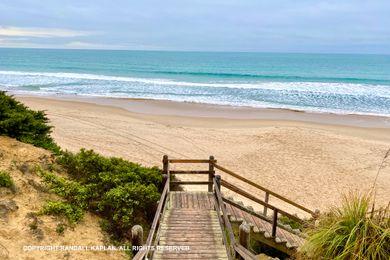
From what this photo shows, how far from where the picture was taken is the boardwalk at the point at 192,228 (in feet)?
24.7

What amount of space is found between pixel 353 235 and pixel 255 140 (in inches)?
732

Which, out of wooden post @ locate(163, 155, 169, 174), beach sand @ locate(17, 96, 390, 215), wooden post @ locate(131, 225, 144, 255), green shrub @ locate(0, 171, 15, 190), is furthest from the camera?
beach sand @ locate(17, 96, 390, 215)

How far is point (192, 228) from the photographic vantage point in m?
8.75

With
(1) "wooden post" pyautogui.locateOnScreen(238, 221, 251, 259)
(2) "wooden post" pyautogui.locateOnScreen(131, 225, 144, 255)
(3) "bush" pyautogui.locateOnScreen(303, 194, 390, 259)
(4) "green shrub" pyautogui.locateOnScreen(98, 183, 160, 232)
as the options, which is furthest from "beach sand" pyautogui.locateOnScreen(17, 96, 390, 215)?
(2) "wooden post" pyautogui.locateOnScreen(131, 225, 144, 255)

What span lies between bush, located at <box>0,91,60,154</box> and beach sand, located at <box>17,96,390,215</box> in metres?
6.32

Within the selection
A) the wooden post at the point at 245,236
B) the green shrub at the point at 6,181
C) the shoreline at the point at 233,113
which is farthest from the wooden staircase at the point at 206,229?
the shoreline at the point at 233,113

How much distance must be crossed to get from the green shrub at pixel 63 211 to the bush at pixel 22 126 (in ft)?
10.9

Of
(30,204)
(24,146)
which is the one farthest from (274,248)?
(24,146)

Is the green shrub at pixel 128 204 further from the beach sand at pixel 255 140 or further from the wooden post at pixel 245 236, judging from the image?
the beach sand at pixel 255 140

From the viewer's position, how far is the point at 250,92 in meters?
46.0

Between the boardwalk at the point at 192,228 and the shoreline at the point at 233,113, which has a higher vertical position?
the shoreline at the point at 233,113

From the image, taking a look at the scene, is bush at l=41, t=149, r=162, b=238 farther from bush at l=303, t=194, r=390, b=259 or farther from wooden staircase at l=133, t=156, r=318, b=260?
bush at l=303, t=194, r=390, b=259

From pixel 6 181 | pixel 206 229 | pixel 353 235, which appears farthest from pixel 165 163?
pixel 353 235

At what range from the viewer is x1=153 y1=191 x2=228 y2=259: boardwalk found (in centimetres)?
754
